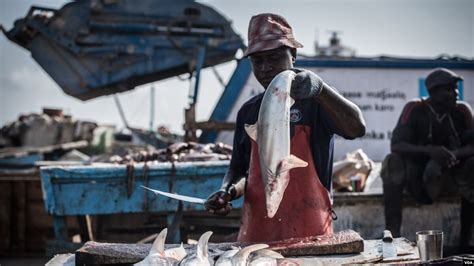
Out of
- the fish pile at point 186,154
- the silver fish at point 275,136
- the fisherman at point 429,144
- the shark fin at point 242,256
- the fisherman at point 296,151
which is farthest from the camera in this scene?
the fish pile at point 186,154

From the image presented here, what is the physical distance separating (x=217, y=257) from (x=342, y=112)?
1.09 metres

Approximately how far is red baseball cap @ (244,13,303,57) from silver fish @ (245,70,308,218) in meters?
0.50

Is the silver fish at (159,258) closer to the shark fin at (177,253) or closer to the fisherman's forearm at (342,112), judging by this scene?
the shark fin at (177,253)

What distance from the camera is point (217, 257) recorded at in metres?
3.13

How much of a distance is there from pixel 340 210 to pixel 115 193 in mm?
2438

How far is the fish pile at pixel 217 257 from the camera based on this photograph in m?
2.95

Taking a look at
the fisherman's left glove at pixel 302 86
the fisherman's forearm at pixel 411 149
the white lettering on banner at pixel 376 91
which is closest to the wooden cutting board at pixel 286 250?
the fisherman's left glove at pixel 302 86

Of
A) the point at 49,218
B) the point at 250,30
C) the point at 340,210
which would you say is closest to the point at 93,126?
the point at 49,218

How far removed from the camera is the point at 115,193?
22.2ft

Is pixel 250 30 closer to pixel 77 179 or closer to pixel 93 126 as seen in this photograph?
pixel 77 179

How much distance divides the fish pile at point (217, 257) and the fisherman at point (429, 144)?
141 inches

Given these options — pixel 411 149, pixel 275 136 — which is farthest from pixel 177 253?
pixel 411 149

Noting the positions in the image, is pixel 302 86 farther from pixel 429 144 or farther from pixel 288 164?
pixel 429 144

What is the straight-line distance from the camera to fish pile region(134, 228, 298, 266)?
9.69ft
